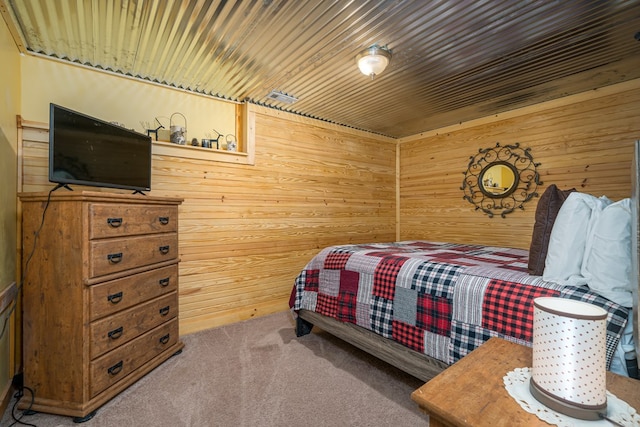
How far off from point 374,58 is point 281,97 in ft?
3.93

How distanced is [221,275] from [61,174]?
1612 mm

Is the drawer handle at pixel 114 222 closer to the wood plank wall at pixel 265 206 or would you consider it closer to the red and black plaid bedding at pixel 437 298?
the wood plank wall at pixel 265 206

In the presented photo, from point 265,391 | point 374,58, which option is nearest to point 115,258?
point 265,391

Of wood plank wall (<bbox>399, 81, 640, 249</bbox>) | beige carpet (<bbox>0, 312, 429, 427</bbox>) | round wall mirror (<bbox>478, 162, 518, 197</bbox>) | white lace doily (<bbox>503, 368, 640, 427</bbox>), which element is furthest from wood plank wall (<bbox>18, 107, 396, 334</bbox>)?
white lace doily (<bbox>503, 368, 640, 427</bbox>)

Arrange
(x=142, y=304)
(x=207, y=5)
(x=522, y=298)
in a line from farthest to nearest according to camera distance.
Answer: (x=142, y=304)
(x=207, y=5)
(x=522, y=298)

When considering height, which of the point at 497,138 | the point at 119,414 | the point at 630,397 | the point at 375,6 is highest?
the point at 375,6

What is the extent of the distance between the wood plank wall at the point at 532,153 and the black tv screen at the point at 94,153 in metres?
3.40

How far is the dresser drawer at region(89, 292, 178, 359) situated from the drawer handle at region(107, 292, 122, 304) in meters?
0.09

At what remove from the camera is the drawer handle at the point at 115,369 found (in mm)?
1778

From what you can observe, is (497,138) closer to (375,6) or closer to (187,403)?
(375,6)

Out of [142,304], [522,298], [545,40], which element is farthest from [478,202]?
[142,304]

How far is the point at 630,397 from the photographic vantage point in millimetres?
794

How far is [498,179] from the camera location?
3.46 m

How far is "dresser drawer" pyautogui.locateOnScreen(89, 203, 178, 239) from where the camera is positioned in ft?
5.61
